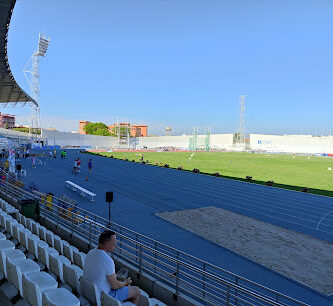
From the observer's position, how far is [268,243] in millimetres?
9836

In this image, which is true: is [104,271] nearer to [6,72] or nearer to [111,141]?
[6,72]

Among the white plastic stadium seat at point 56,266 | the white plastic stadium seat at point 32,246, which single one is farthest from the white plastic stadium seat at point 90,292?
the white plastic stadium seat at point 32,246

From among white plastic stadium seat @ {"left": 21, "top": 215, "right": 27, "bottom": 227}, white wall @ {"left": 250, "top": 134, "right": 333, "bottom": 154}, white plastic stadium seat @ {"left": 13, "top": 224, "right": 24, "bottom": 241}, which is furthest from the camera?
white wall @ {"left": 250, "top": 134, "right": 333, "bottom": 154}

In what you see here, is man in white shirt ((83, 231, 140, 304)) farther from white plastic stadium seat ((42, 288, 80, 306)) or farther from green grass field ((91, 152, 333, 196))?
green grass field ((91, 152, 333, 196))

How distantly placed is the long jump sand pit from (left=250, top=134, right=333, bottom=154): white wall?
9786cm

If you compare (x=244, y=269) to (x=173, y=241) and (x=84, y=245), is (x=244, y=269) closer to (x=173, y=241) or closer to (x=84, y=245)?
(x=173, y=241)

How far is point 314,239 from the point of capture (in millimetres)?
10578

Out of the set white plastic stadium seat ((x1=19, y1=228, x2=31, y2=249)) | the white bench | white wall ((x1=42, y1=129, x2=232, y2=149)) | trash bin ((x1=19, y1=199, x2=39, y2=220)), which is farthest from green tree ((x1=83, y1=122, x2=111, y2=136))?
white plastic stadium seat ((x1=19, y1=228, x2=31, y2=249))

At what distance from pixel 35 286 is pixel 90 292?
0.70 meters

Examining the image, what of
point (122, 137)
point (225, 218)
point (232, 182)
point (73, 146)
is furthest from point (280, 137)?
point (225, 218)

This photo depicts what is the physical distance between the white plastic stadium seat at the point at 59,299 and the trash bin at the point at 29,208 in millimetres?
5893

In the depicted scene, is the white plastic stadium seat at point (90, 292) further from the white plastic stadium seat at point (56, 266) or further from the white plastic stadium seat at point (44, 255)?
the white plastic stadium seat at point (44, 255)

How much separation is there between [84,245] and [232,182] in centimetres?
1903

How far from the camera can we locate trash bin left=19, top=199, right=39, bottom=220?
8484 mm
